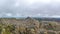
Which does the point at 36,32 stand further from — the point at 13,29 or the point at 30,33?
the point at 13,29

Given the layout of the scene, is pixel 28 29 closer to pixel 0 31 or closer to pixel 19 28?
pixel 19 28

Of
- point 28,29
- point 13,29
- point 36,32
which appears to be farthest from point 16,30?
point 36,32

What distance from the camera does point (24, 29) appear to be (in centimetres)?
3516

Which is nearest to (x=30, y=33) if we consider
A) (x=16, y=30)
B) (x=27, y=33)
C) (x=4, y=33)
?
(x=27, y=33)

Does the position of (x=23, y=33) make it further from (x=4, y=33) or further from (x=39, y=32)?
(x=4, y=33)

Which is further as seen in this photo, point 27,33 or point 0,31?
point 27,33

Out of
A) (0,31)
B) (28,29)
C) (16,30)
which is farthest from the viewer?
(28,29)

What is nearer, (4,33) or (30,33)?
(4,33)

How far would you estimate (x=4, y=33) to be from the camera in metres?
26.3

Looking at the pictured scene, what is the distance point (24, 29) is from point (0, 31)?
372 inches

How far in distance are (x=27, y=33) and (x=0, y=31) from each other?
8.86 m

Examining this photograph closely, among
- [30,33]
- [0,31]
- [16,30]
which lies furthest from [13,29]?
[0,31]

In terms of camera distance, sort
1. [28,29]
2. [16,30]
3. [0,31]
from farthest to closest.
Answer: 1. [28,29]
2. [16,30]
3. [0,31]

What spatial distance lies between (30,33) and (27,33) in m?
0.54
